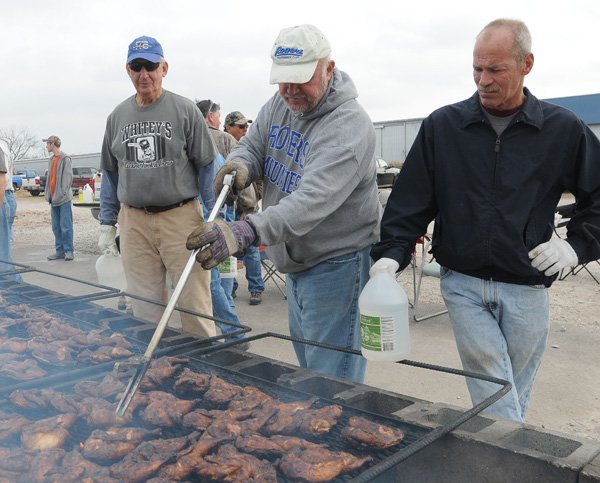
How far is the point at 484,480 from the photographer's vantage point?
1922mm

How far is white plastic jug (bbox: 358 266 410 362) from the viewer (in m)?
2.23

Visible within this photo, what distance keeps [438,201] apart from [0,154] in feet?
12.1

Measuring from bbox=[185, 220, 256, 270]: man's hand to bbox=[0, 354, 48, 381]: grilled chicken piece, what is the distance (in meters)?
1.01

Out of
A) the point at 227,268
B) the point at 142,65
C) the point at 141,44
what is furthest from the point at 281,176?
the point at 227,268

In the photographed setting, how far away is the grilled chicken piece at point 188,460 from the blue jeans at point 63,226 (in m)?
9.88

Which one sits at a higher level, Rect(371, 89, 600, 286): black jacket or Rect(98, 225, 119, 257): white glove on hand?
Rect(371, 89, 600, 286): black jacket

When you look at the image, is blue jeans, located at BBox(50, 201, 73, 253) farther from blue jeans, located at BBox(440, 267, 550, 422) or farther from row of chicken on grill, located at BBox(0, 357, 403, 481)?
blue jeans, located at BBox(440, 267, 550, 422)

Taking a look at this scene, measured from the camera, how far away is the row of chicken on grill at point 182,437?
1873 millimetres

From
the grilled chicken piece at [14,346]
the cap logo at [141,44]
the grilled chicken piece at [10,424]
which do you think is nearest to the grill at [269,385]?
the grilled chicken piece at [10,424]

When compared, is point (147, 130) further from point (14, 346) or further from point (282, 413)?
point (282, 413)

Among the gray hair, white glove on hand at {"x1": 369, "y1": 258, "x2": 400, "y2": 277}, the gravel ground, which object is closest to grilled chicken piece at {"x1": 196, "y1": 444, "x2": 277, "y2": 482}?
white glove on hand at {"x1": 369, "y1": 258, "x2": 400, "y2": 277}

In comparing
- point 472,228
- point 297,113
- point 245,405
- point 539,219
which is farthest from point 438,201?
point 245,405

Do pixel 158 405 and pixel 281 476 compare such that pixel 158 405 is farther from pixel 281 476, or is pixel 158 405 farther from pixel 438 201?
pixel 438 201

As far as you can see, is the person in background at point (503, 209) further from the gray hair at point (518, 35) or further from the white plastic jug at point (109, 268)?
the white plastic jug at point (109, 268)
